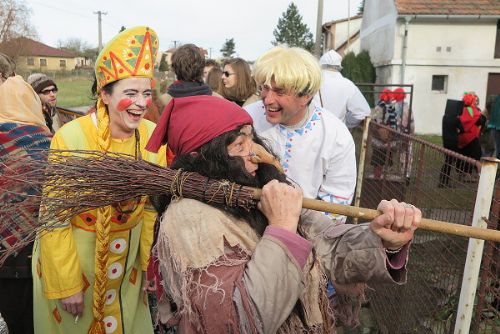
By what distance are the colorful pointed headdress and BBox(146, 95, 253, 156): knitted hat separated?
2.15 feet

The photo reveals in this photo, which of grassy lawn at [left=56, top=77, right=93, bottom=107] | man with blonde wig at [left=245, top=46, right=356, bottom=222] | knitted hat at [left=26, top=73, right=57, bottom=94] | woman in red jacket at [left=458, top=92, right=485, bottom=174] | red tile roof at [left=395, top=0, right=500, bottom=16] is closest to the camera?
man with blonde wig at [left=245, top=46, right=356, bottom=222]

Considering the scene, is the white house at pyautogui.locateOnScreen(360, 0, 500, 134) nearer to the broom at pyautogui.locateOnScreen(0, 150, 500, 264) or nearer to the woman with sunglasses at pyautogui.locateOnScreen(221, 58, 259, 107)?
the woman with sunglasses at pyautogui.locateOnScreen(221, 58, 259, 107)

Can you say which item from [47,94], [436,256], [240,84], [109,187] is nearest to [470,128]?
[240,84]

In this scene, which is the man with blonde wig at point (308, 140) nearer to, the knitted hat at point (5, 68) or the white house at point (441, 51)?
Result: the knitted hat at point (5, 68)

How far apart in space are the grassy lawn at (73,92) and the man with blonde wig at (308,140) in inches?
796

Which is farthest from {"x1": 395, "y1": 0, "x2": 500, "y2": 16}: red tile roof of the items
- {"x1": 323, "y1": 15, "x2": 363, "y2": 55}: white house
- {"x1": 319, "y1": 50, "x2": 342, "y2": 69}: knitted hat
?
{"x1": 323, "y1": 15, "x2": 363, "y2": 55}: white house

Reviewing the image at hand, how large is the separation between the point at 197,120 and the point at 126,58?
2.74 ft

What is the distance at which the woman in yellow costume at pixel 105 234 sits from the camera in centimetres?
220

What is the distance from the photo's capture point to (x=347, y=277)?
5.83 ft

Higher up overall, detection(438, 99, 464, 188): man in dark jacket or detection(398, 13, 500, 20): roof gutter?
detection(398, 13, 500, 20): roof gutter

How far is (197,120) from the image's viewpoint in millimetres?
1707

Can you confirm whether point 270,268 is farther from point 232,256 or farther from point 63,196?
point 63,196

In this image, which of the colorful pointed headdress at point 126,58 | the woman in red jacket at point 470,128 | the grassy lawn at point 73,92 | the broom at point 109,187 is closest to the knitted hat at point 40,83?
the colorful pointed headdress at point 126,58

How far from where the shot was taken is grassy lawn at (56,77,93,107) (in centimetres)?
2575
